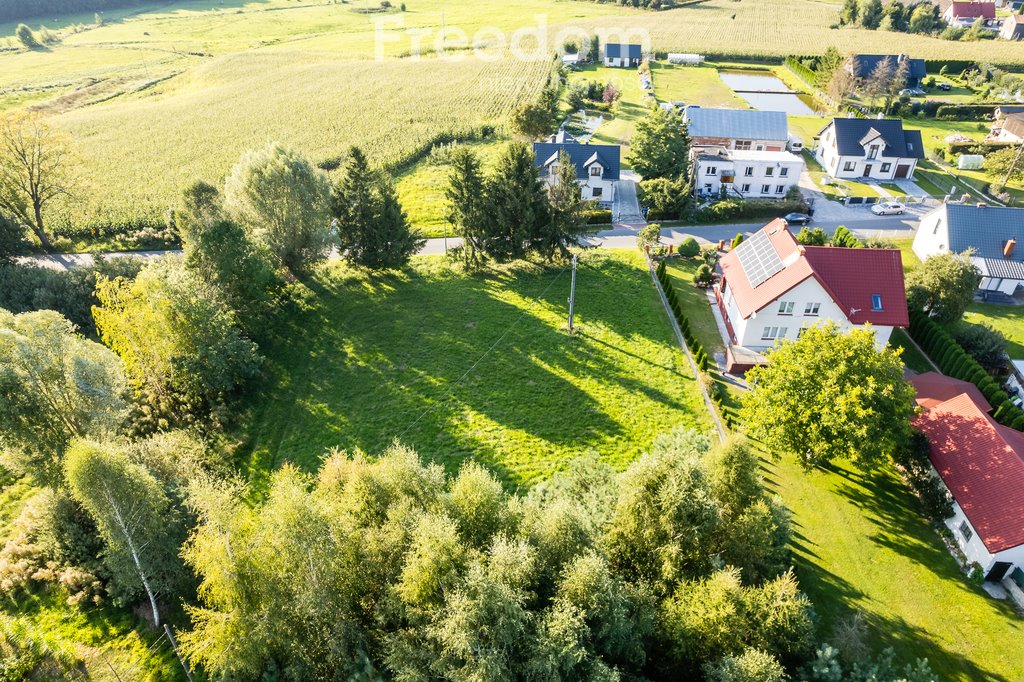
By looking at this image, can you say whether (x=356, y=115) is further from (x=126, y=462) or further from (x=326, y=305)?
(x=126, y=462)

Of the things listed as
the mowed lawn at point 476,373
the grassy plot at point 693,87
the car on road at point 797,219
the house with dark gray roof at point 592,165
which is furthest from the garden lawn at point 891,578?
the grassy plot at point 693,87

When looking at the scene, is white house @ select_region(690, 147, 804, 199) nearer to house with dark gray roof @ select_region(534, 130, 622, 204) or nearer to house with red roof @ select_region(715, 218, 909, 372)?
house with dark gray roof @ select_region(534, 130, 622, 204)

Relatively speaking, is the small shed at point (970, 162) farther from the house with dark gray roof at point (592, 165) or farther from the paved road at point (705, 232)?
the house with dark gray roof at point (592, 165)

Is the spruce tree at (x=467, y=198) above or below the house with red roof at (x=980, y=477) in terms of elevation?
above

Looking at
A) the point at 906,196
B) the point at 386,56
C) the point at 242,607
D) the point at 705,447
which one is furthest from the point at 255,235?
the point at 386,56

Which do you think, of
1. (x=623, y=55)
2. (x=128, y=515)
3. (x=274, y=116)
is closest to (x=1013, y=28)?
(x=623, y=55)

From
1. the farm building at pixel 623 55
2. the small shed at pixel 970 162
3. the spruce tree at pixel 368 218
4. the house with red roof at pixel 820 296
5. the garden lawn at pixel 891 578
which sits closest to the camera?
the garden lawn at pixel 891 578

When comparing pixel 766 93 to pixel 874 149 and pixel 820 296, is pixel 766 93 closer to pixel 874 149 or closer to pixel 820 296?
pixel 874 149
